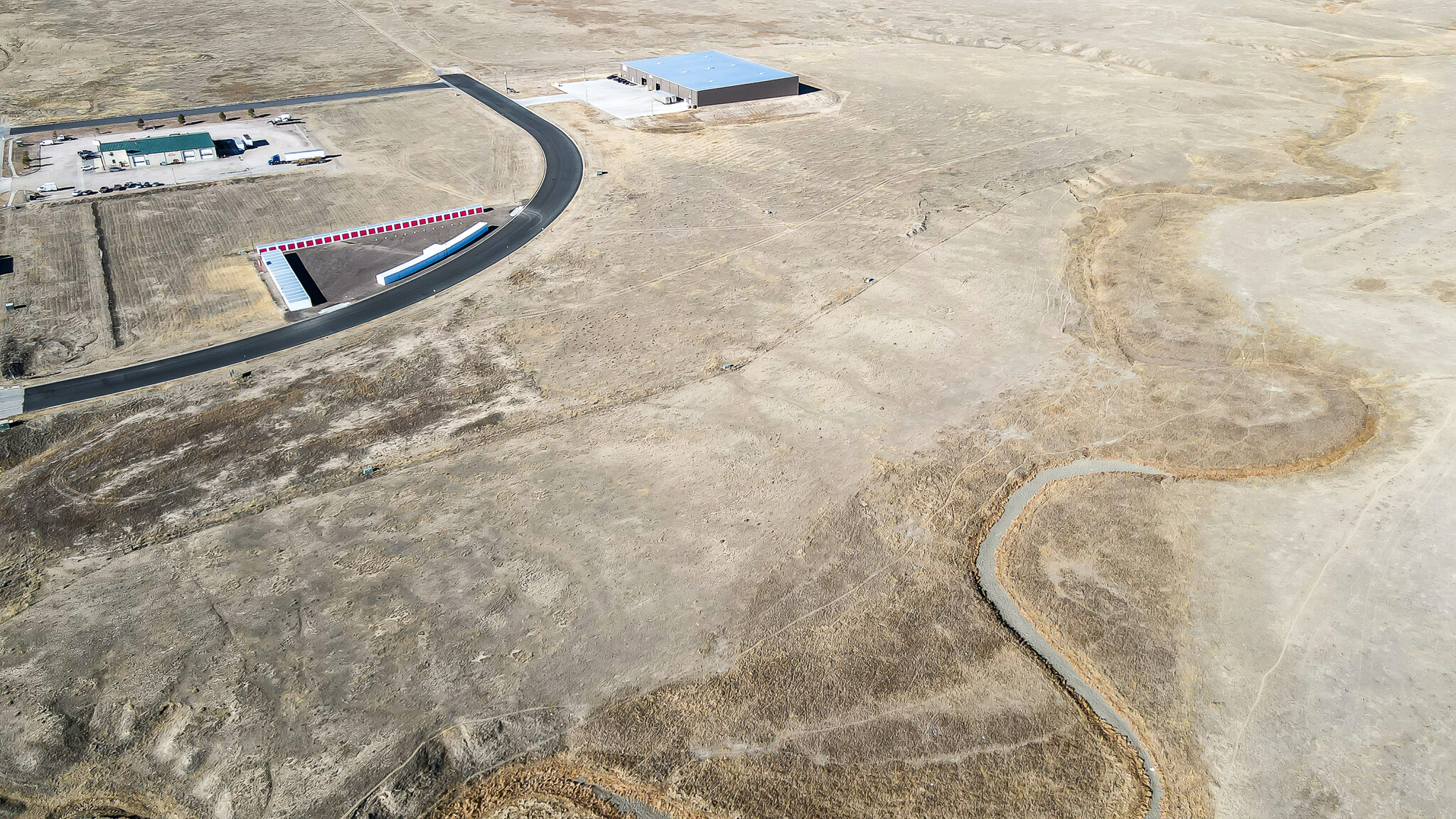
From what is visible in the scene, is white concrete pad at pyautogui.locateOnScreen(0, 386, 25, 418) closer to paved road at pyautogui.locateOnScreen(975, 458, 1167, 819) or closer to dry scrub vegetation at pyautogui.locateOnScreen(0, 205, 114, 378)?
dry scrub vegetation at pyautogui.locateOnScreen(0, 205, 114, 378)

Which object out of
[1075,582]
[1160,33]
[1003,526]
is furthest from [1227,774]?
[1160,33]

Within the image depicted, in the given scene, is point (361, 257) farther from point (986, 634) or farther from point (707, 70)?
point (707, 70)

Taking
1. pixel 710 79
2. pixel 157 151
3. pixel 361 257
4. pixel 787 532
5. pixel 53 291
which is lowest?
pixel 53 291

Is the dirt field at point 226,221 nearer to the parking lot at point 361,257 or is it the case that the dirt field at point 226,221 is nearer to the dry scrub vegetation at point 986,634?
the parking lot at point 361,257

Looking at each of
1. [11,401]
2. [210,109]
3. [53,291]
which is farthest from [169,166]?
[11,401]

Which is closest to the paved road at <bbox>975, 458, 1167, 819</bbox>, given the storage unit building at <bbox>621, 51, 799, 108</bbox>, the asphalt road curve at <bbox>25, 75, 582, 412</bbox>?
the asphalt road curve at <bbox>25, 75, 582, 412</bbox>

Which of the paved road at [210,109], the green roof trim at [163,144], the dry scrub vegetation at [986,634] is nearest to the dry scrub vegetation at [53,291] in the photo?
the green roof trim at [163,144]

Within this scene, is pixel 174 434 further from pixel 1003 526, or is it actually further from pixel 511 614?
pixel 1003 526
